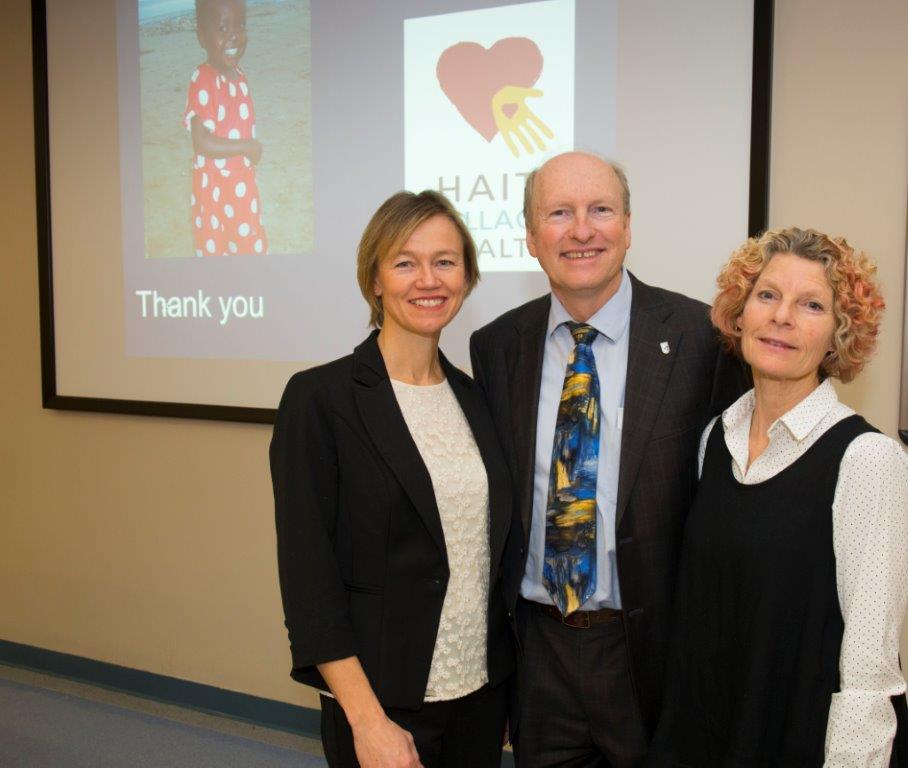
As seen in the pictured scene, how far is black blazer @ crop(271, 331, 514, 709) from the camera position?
1.62 meters

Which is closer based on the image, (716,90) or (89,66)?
(716,90)

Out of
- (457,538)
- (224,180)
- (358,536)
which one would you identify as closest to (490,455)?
(457,538)

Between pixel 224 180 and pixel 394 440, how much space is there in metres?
2.09

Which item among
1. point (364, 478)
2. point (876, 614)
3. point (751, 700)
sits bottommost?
point (751, 700)

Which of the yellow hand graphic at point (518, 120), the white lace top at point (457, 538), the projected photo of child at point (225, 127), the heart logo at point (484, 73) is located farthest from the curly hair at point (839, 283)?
the projected photo of child at point (225, 127)

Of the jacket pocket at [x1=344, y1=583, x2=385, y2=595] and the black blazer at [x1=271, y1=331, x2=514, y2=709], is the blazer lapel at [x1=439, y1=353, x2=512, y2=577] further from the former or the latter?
the jacket pocket at [x1=344, y1=583, x2=385, y2=595]

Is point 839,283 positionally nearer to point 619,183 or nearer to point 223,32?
point 619,183

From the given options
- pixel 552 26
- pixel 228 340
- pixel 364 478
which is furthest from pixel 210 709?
pixel 552 26

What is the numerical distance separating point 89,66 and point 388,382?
2.66 metres

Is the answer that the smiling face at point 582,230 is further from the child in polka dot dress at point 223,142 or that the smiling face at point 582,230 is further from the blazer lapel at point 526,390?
the child in polka dot dress at point 223,142

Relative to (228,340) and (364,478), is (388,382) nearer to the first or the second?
(364,478)

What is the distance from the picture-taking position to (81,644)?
391 centimetres

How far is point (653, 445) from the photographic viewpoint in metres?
1.79

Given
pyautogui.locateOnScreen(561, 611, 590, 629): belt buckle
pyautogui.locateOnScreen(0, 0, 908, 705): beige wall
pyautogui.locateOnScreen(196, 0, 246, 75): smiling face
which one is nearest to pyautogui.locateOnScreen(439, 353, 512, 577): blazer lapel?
pyautogui.locateOnScreen(561, 611, 590, 629): belt buckle
